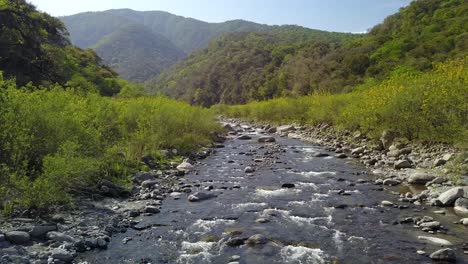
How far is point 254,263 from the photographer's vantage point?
10.2 meters

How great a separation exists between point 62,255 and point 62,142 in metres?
5.66

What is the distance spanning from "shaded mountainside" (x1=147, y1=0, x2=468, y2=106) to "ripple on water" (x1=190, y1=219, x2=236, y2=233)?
39.1 metres

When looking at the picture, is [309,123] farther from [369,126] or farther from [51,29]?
[51,29]

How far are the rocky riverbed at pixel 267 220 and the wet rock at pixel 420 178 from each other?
4 centimetres

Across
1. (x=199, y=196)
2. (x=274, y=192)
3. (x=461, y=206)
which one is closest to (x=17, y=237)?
(x=199, y=196)

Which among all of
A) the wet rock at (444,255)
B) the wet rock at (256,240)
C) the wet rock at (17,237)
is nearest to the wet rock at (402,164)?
the wet rock at (444,255)

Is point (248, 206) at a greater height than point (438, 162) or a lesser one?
lesser

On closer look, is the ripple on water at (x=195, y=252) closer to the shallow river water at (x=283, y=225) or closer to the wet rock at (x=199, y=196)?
the shallow river water at (x=283, y=225)

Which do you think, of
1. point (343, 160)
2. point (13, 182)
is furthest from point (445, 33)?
point (13, 182)

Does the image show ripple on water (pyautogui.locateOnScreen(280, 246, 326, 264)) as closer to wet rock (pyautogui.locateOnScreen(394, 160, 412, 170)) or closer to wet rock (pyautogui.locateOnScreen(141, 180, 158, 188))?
wet rock (pyautogui.locateOnScreen(141, 180, 158, 188))

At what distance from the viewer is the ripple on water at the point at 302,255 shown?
34.1 ft

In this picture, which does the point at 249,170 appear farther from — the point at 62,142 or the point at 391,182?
the point at 62,142

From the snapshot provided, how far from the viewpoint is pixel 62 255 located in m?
9.74

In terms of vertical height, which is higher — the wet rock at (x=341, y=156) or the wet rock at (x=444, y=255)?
the wet rock at (x=444, y=255)
